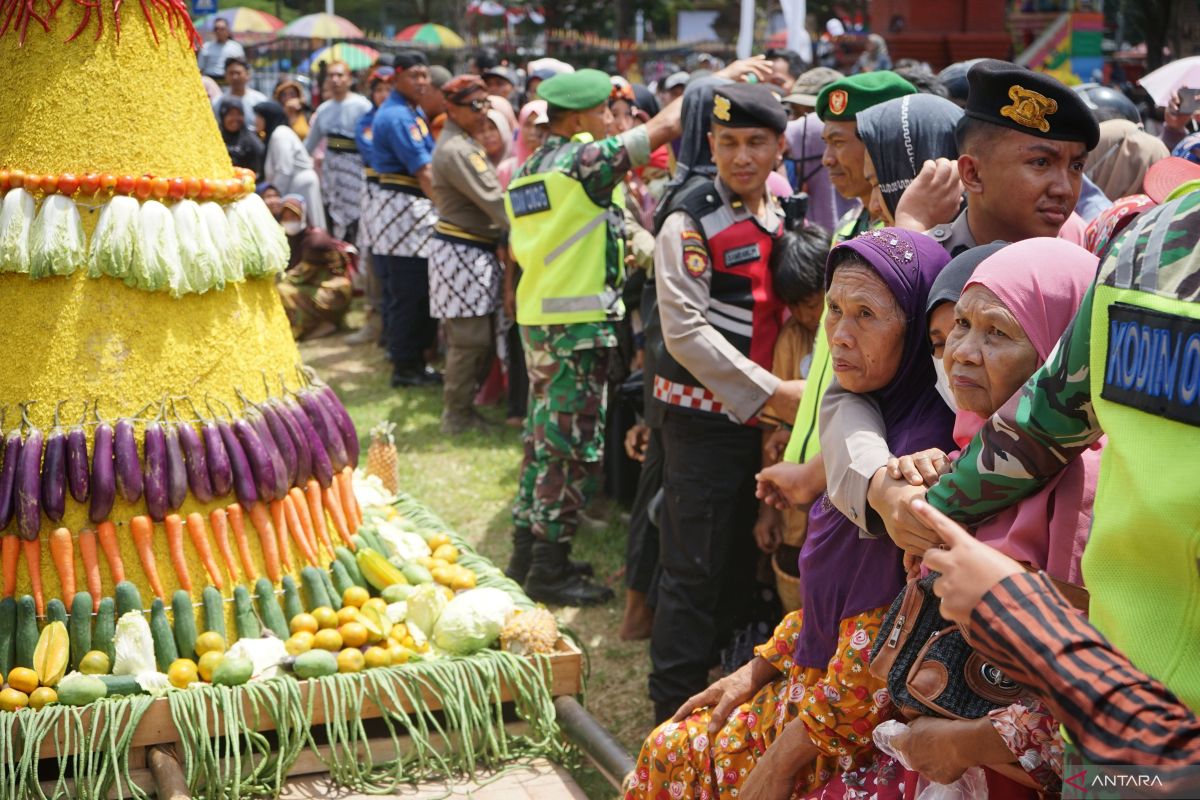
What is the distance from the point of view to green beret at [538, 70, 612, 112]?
5.40 metres

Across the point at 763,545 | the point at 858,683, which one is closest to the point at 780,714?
the point at 858,683

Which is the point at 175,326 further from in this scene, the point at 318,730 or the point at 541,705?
the point at 541,705

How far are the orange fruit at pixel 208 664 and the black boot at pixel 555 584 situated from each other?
197 centimetres

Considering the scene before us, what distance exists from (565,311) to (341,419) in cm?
138

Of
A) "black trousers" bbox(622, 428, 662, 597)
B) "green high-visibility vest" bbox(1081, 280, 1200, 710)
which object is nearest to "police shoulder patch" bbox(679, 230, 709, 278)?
"black trousers" bbox(622, 428, 662, 597)

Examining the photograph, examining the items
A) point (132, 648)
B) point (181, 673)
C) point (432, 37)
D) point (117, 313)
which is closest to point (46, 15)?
point (117, 313)

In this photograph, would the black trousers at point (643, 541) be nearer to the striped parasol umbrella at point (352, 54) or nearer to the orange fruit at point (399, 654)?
the orange fruit at point (399, 654)

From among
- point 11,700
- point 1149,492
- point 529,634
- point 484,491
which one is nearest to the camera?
point 1149,492

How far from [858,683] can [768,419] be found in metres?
1.82

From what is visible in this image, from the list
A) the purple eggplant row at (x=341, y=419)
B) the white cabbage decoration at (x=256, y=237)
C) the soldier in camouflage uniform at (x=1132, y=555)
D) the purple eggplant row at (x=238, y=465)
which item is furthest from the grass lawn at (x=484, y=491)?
the soldier in camouflage uniform at (x=1132, y=555)

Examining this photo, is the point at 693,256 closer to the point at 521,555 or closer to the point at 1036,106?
the point at 1036,106

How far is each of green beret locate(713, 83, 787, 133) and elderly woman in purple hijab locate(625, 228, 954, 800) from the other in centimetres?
164

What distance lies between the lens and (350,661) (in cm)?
388

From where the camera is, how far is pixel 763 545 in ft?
13.4
